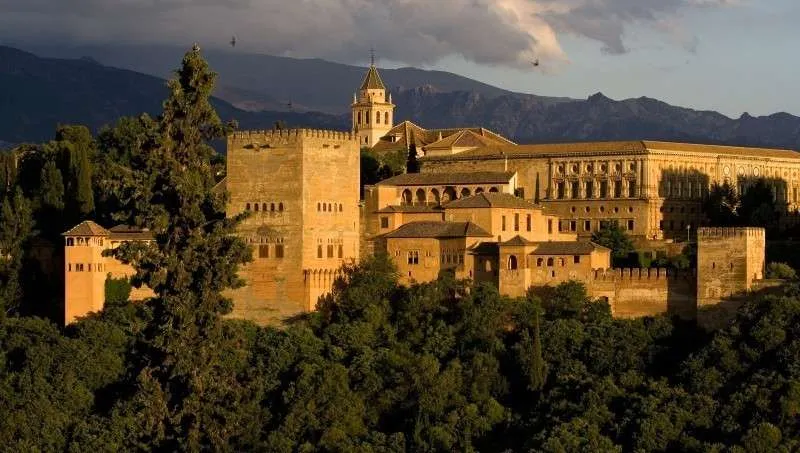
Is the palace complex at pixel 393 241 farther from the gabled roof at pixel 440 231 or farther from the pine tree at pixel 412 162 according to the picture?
the pine tree at pixel 412 162

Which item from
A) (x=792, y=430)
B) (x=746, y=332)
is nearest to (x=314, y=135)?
(x=746, y=332)

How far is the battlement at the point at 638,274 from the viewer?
5116 centimetres

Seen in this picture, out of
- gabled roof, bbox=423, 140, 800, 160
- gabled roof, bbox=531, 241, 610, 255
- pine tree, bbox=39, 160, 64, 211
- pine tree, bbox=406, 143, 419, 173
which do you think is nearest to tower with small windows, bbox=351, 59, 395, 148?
pine tree, bbox=406, 143, 419, 173

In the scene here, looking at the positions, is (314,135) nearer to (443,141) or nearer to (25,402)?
(25,402)

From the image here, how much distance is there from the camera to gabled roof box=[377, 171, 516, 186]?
209 feet

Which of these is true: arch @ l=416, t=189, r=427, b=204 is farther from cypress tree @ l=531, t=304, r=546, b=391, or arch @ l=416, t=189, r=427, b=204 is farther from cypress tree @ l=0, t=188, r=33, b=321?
cypress tree @ l=531, t=304, r=546, b=391

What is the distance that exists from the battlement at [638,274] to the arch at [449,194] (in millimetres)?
12681

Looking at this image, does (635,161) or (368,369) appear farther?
(635,161)

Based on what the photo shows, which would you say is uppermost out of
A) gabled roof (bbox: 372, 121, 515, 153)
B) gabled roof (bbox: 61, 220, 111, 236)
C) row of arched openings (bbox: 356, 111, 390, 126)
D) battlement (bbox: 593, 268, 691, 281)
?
row of arched openings (bbox: 356, 111, 390, 126)

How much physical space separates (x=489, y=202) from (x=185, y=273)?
89.1 feet

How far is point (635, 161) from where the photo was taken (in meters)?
69.8

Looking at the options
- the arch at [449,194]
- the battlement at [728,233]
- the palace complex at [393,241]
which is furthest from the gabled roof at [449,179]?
the battlement at [728,233]

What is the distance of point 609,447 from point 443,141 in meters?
34.4

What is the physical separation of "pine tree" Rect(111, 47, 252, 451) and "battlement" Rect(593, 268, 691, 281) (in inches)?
923
